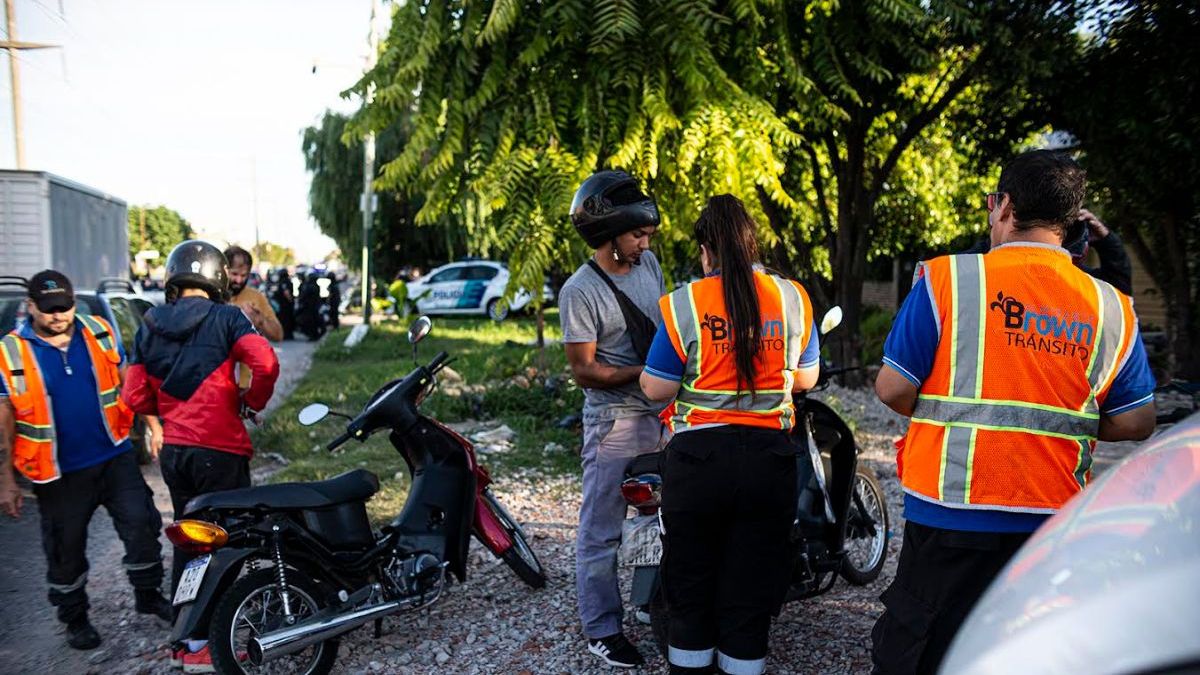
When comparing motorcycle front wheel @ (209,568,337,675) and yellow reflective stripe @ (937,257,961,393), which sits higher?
yellow reflective stripe @ (937,257,961,393)

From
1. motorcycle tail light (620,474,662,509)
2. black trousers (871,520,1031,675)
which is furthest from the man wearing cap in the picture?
black trousers (871,520,1031,675)

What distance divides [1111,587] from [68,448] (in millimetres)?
4394

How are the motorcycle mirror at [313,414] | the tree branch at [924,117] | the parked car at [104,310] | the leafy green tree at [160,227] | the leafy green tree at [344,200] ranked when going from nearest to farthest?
the motorcycle mirror at [313,414]
the parked car at [104,310]
the tree branch at [924,117]
the leafy green tree at [344,200]
the leafy green tree at [160,227]

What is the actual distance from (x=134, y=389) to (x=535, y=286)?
307 centimetres

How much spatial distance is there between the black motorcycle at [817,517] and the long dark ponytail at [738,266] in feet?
1.56

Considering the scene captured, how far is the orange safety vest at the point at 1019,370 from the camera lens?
7.80ft

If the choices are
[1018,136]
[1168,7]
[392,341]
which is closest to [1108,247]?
[1168,7]

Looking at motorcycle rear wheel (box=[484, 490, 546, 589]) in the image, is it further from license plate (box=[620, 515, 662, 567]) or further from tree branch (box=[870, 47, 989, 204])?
tree branch (box=[870, 47, 989, 204])

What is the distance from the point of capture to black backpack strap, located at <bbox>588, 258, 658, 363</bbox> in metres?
3.79

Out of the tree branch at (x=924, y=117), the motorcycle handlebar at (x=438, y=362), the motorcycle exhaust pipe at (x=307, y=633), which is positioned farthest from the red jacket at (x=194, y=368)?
→ the tree branch at (x=924, y=117)

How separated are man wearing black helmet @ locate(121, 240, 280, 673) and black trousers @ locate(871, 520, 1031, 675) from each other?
2.94 m

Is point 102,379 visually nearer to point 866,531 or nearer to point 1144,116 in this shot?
point 866,531

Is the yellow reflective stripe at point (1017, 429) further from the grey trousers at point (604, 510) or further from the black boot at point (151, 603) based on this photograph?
the black boot at point (151, 603)

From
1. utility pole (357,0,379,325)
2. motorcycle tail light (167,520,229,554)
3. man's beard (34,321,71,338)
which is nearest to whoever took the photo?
motorcycle tail light (167,520,229,554)
